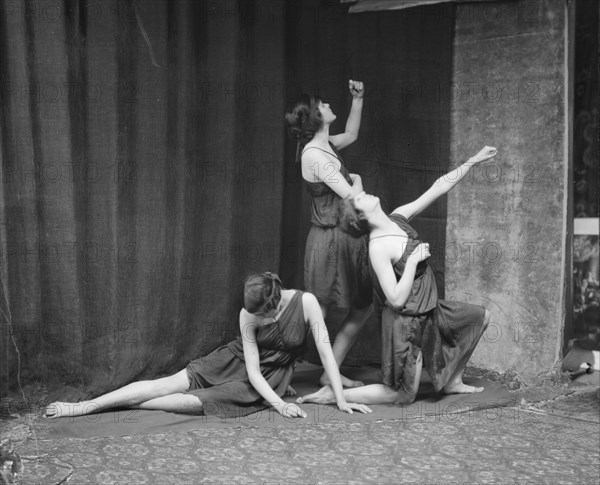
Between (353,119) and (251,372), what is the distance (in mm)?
1641

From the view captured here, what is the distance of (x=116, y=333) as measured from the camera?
4750mm

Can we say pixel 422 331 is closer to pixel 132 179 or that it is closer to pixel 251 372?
pixel 251 372

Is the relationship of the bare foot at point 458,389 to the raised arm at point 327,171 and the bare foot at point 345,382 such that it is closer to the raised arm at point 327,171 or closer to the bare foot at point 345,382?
the bare foot at point 345,382

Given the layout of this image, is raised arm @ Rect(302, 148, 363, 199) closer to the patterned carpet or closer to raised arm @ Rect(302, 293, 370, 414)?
raised arm @ Rect(302, 293, 370, 414)

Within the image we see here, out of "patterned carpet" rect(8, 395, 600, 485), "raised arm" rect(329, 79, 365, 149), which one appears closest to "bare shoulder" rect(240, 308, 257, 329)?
"patterned carpet" rect(8, 395, 600, 485)

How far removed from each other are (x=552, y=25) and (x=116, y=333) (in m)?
3.14

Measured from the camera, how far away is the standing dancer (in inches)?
186

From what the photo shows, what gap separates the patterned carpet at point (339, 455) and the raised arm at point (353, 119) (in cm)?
169

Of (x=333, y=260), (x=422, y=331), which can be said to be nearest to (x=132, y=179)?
(x=333, y=260)

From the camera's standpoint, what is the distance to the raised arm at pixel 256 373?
4.32m

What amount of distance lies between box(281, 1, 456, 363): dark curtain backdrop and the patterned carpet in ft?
5.11

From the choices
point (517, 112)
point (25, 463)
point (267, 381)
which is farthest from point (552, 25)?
point (25, 463)

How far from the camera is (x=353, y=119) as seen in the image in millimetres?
4953

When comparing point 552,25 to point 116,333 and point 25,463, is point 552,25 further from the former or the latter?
point 25,463
